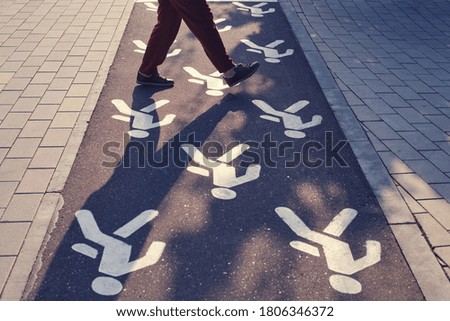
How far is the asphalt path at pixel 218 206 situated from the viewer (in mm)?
3029

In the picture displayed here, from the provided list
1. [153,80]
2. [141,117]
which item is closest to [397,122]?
[141,117]

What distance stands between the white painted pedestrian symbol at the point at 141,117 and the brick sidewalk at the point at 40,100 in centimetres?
31

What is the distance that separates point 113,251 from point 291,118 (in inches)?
93.8

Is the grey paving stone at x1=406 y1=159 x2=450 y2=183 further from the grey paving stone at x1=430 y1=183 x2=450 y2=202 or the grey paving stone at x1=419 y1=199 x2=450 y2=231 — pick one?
the grey paving stone at x1=419 y1=199 x2=450 y2=231

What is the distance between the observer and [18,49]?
6211 millimetres

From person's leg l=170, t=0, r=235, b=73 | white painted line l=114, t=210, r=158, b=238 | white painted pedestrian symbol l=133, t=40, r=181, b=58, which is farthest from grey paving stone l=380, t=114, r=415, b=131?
white painted pedestrian symbol l=133, t=40, r=181, b=58

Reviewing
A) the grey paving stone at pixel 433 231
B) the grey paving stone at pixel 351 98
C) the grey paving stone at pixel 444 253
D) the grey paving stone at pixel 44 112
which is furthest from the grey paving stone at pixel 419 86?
the grey paving stone at pixel 44 112

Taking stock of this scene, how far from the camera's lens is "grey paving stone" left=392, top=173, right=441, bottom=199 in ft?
12.3

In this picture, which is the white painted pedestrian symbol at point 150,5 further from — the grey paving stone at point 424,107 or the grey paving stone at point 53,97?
the grey paving stone at point 424,107

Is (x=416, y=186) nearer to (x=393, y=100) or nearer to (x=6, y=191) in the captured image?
(x=393, y=100)

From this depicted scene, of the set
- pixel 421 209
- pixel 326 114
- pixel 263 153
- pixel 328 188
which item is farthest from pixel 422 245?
pixel 326 114

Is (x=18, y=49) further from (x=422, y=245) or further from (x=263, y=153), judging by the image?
(x=422, y=245)

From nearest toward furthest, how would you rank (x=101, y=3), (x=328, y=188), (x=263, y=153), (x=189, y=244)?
(x=189, y=244) → (x=328, y=188) → (x=263, y=153) → (x=101, y=3)

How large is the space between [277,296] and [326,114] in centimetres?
246
